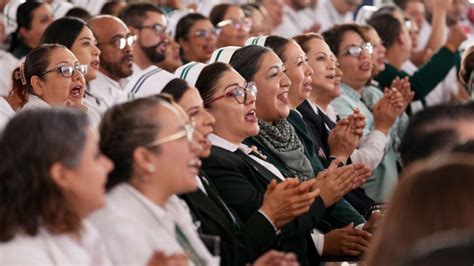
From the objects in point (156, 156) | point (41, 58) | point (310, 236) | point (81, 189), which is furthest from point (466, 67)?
point (81, 189)

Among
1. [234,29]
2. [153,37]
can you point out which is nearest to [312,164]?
[153,37]

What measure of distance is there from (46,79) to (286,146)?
0.96 m

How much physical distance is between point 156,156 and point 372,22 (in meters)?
4.51

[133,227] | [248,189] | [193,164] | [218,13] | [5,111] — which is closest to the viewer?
[133,227]

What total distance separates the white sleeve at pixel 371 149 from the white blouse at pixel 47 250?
2.59m

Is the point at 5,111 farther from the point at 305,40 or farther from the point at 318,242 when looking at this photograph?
the point at 305,40

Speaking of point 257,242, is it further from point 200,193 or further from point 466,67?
point 466,67

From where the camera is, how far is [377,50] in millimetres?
6254

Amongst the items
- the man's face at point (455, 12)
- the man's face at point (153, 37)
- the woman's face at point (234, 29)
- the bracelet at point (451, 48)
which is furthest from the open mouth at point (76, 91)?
the man's face at point (455, 12)

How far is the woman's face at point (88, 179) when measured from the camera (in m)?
2.51

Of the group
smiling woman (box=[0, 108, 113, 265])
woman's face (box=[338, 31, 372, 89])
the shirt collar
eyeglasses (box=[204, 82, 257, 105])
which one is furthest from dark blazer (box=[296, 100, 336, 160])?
smiling woman (box=[0, 108, 113, 265])

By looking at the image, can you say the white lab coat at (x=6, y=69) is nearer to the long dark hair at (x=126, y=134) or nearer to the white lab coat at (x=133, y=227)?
the long dark hair at (x=126, y=134)

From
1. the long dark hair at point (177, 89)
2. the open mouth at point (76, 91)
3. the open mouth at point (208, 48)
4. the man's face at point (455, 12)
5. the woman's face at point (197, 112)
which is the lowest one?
the man's face at point (455, 12)

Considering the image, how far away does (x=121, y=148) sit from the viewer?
281 cm
